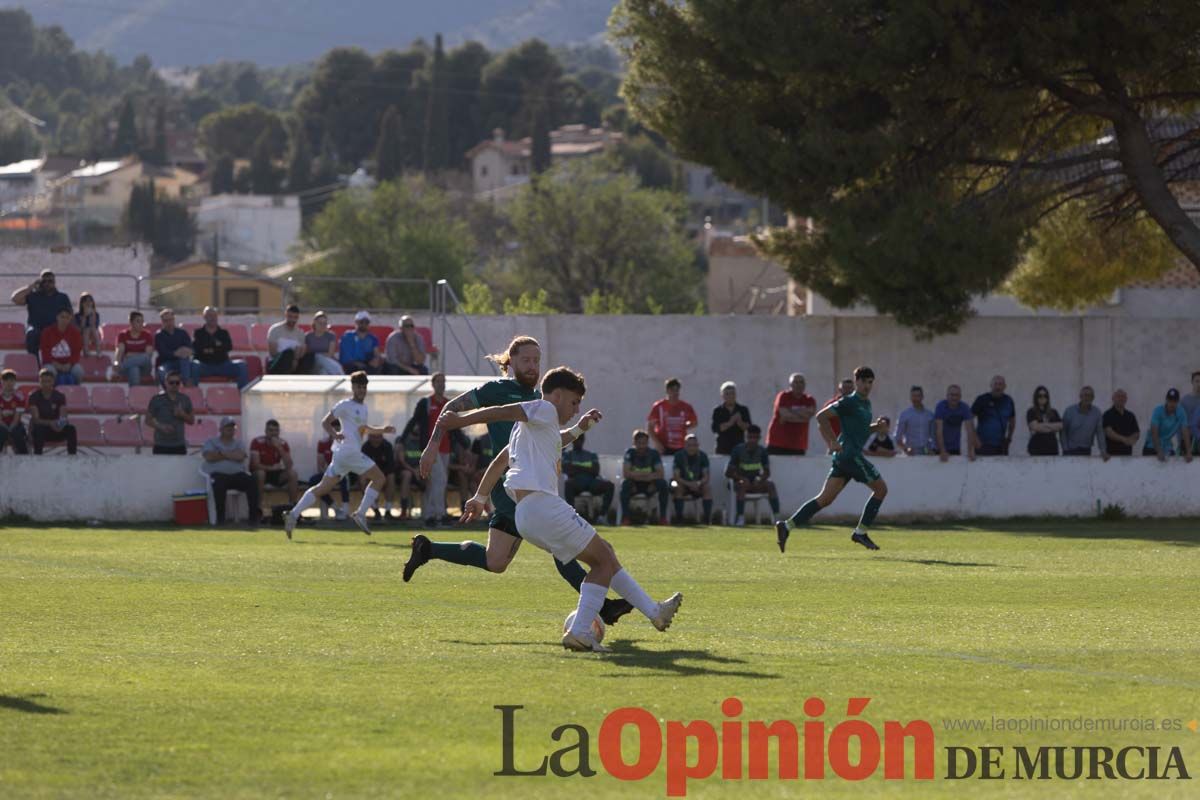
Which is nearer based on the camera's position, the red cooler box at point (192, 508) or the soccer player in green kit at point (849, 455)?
the soccer player in green kit at point (849, 455)

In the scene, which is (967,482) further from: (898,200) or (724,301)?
(724,301)

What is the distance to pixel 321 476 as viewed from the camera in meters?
25.2

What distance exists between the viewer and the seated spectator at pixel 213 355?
27312 mm


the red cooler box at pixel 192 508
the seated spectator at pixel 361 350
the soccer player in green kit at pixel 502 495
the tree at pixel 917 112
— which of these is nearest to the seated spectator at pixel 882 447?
the tree at pixel 917 112

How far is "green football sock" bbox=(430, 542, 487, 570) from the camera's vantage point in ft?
37.9

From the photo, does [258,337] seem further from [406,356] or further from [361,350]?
[406,356]

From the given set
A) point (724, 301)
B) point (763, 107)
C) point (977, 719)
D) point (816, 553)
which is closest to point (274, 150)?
point (724, 301)

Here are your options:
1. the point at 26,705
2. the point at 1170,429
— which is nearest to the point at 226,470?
the point at 1170,429

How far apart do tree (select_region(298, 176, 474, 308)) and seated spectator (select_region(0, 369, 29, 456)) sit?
57940 mm

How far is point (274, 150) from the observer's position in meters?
157

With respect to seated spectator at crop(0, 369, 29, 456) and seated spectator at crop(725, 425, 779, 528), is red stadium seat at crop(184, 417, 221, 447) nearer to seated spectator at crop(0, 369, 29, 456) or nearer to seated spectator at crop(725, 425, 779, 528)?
seated spectator at crop(0, 369, 29, 456)

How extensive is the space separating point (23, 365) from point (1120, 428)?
1611cm

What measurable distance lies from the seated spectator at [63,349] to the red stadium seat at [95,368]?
0.41 metres

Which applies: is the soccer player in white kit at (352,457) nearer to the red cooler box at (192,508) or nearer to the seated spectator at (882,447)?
the red cooler box at (192,508)
